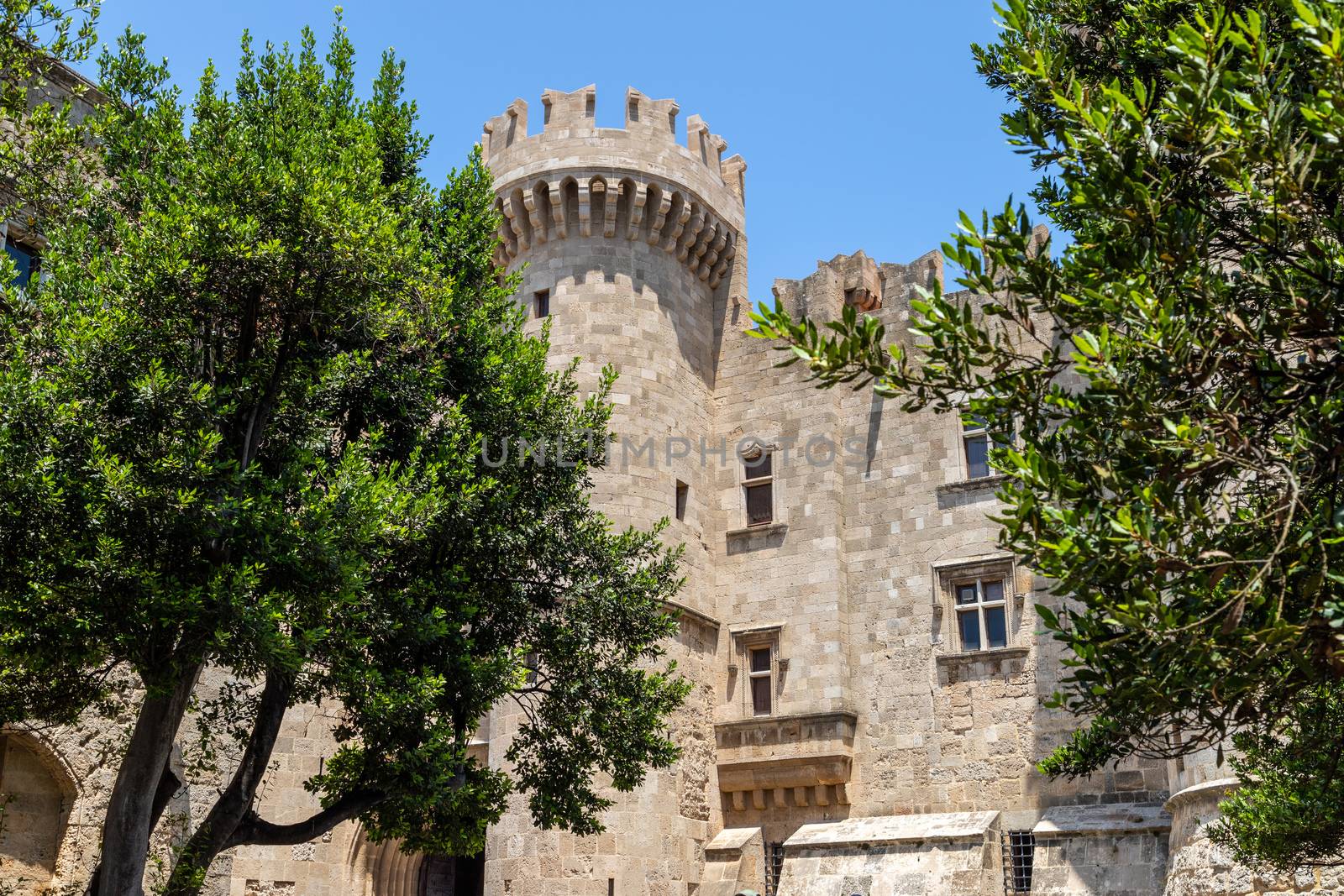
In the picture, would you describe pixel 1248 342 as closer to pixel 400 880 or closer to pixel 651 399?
pixel 651 399

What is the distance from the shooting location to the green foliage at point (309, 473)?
9.74m

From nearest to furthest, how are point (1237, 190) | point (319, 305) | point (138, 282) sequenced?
1. point (1237, 190)
2. point (138, 282)
3. point (319, 305)

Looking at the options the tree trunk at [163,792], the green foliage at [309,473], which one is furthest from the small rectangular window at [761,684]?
Result: the tree trunk at [163,792]

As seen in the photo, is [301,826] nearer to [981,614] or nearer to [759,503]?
[981,614]

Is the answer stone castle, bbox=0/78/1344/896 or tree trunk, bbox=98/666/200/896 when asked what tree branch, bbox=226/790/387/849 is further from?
stone castle, bbox=0/78/1344/896

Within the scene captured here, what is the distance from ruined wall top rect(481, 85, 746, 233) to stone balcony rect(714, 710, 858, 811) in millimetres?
9252

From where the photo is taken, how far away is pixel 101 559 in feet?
30.8

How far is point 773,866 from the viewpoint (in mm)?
20547

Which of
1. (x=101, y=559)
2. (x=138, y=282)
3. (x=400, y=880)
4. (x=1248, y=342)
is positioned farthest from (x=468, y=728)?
(x=400, y=880)

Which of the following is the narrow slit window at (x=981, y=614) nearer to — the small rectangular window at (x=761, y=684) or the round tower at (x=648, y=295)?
the small rectangular window at (x=761, y=684)

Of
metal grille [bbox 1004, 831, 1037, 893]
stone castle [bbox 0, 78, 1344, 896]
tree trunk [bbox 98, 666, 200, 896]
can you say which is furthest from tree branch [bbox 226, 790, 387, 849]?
metal grille [bbox 1004, 831, 1037, 893]

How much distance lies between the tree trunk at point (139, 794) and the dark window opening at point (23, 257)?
20.1 ft

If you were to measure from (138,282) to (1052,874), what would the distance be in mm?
14287

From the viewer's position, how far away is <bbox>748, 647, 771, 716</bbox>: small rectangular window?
69.7 feet
